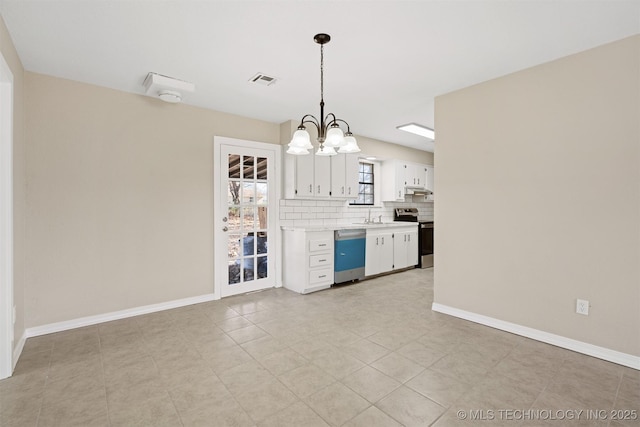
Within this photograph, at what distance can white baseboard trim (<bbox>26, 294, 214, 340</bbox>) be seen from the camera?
295 cm

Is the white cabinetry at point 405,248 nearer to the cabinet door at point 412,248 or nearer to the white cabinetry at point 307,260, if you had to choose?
the cabinet door at point 412,248

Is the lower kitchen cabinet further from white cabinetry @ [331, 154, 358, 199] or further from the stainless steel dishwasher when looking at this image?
white cabinetry @ [331, 154, 358, 199]

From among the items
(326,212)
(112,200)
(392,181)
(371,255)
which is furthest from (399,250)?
(112,200)

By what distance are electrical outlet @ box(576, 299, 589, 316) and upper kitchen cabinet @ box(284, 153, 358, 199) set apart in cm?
327

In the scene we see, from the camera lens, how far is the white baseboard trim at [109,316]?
9.66ft

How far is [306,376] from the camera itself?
7.23 ft

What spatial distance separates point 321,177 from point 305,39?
101 inches

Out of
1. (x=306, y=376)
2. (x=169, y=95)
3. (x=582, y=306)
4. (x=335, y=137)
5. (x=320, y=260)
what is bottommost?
(x=306, y=376)

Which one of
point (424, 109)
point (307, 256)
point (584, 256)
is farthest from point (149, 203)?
point (584, 256)

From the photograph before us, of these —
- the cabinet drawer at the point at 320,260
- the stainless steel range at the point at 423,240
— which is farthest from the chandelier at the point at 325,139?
the stainless steel range at the point at 423,240

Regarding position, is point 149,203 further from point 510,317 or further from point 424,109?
point 510,317

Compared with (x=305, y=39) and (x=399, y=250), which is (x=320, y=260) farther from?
(x=305, y=39)

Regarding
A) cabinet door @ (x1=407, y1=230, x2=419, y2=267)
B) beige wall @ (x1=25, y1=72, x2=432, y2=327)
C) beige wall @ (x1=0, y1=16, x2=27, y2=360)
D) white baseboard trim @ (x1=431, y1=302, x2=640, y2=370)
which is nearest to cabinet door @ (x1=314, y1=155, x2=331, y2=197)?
beige wall @ (x1=25, y1=72, x2=432, y2=327)

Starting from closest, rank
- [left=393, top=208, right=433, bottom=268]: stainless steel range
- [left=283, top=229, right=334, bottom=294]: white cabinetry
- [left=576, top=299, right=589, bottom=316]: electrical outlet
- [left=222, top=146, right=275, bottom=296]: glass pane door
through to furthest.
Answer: [left=576, top=299, right=589, bottom=316]: electrical outlet
[left=222, top=146, right=275, bottom=296]: glass pane door
[left=283, top=229, right=334, bottom=294]: white cabinetry
[left=393, top=208, right=433, bottom=268]: stainless steel range
